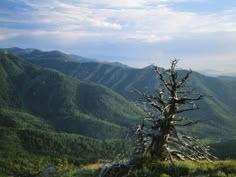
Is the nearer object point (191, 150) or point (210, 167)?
point (210, 167)

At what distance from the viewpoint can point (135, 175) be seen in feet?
67.7

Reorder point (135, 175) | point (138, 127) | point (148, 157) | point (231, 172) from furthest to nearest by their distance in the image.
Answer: point (138, 127)
point (148, 157)
point (135, 175)
point (231, 172)

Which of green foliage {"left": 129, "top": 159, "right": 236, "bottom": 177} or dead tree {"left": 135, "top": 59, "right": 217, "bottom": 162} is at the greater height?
dead tree {"left": 135, "top": 59, "right": 217, "bottom": 162}

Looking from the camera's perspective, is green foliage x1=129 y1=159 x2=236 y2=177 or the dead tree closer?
green foliage x1=129 y1=159 x2=236 y2=177

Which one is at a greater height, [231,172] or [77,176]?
[231,172]

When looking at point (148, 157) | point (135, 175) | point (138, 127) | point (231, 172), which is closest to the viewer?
point (231, 172)

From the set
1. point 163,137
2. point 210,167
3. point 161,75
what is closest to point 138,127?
point 163,137

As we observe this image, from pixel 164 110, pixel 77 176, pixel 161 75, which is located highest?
pixel 161 75

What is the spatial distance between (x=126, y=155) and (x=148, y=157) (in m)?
2.43

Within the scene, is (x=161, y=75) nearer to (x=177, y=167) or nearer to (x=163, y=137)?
→ (x=163, y=137)

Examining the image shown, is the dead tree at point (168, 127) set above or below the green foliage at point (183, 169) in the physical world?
above

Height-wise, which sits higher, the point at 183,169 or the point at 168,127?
the point at 168,127

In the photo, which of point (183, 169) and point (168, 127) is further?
point (168, 127)

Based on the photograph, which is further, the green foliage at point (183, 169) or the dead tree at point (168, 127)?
the dead tree at point (168, 127)
